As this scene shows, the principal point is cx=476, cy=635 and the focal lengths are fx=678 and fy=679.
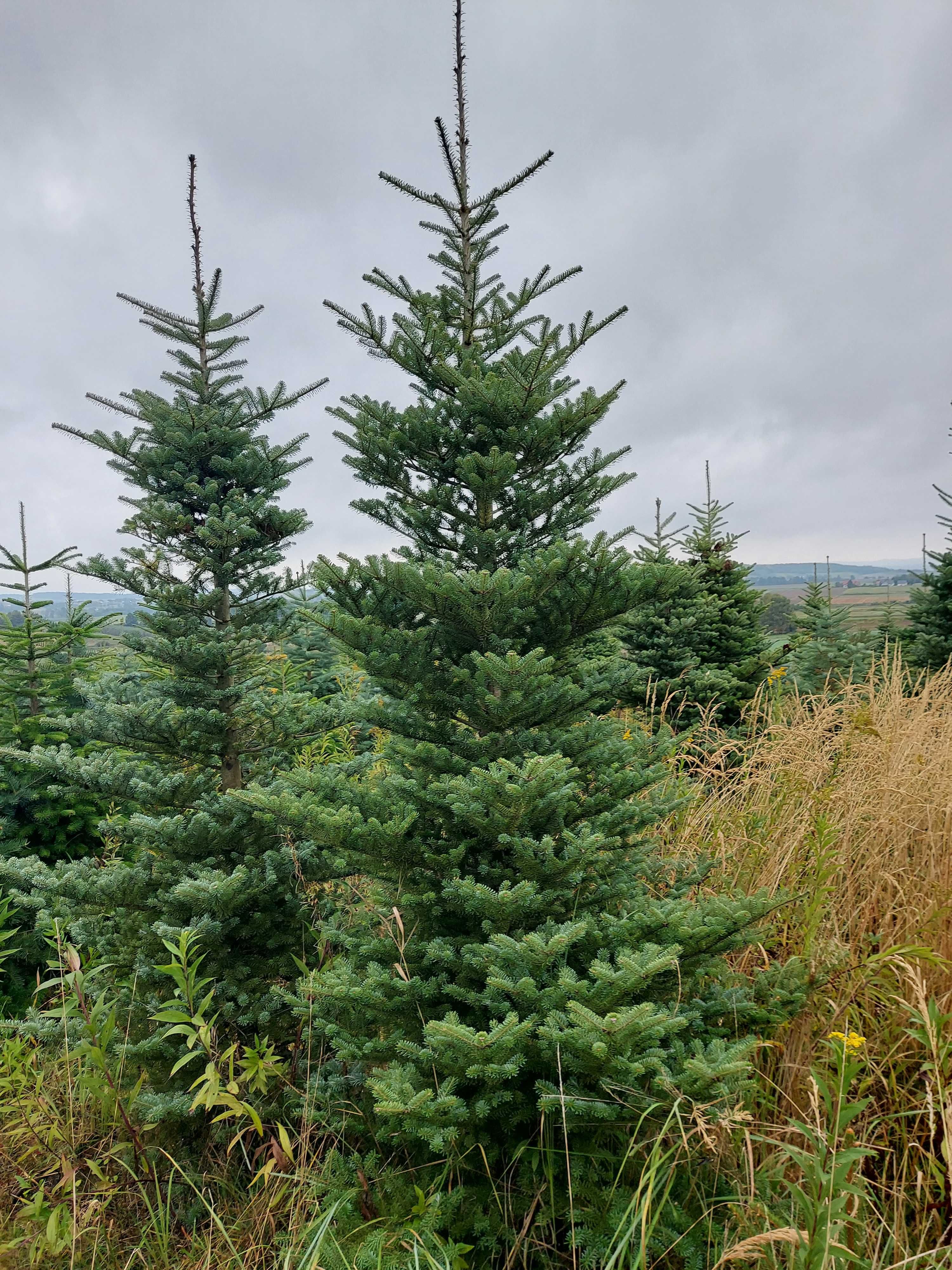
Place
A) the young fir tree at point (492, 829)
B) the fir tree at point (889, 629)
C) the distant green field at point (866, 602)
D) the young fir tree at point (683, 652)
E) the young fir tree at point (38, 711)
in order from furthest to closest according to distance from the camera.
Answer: the distant green field at point (866, 602), the fir tree at point (889, 629), the young fir tree at point (683, 652), the young fir tree at point (38, 711), the young fir tree at point (492, 829)

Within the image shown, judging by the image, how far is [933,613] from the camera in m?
8.64

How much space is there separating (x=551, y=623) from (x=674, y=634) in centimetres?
570

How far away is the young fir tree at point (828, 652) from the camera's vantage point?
781 centimetres

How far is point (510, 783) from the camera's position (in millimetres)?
2291

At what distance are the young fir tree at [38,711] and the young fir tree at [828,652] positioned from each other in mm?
6912

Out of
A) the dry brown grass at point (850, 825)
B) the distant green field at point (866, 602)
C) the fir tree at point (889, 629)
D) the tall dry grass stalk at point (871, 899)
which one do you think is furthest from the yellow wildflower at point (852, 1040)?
the distant green field at point (866, 602)

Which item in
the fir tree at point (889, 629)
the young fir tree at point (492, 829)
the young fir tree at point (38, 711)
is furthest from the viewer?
the fir tree at point (889, 629)

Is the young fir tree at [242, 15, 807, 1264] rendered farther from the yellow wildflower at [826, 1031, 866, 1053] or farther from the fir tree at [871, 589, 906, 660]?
the fir tree at [871, 589, 906, 660]

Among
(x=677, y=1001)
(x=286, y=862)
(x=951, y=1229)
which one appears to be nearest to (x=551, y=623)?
(x=677, y=1001)

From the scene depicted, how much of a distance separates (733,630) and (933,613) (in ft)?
8.62

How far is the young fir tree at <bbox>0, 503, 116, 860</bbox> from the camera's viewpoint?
4715 mm

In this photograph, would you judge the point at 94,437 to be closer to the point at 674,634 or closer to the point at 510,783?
the point at 510,783

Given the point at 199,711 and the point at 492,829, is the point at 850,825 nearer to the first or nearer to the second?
the point at 492,829

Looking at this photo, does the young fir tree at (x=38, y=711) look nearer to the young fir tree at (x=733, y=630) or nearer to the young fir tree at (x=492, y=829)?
the young fir tree at (x=492, y=829)
